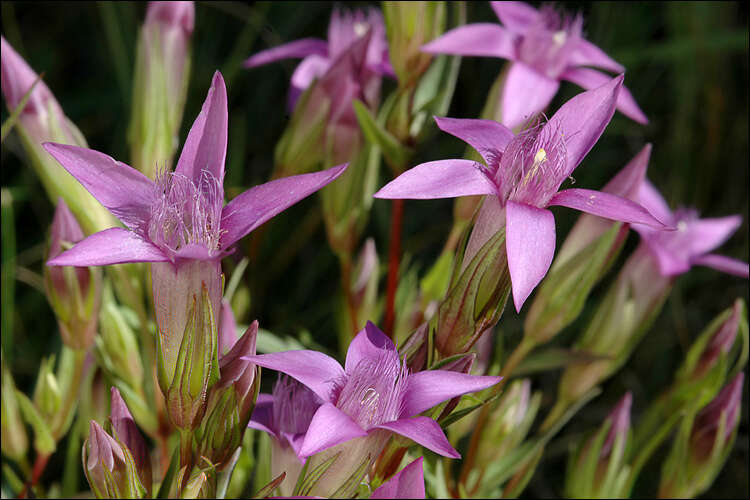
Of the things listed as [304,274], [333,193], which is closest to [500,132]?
[333,193]

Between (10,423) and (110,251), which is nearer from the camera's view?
(110,251)

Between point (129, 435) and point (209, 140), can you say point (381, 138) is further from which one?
point (129, 435)

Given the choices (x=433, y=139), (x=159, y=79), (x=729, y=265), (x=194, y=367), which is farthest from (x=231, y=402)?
(x=433, y=139)

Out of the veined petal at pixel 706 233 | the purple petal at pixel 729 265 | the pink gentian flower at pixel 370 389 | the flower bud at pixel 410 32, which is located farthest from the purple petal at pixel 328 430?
the veined petal at pixel 706 233

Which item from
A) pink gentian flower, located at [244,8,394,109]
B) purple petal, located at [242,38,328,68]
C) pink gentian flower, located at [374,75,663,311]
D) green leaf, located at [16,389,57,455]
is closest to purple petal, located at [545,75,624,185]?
pink gentian flower, located at [374,75,663,311]

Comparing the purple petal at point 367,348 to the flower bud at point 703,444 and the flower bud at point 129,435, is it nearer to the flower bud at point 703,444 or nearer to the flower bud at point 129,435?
the flower bud at point 129,435

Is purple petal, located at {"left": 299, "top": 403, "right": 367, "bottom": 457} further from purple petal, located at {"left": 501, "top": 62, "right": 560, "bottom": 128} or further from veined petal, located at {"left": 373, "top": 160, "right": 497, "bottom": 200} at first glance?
purple petal, located at {"left": 501, "top": 62, "right": 560, "bottom": 128}

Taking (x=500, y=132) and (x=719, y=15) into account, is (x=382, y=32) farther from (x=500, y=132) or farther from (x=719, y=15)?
(x=719, y=15)
